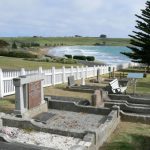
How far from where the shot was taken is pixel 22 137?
8.11m

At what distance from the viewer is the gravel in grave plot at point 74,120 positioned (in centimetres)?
985

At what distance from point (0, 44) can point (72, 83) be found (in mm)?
36235

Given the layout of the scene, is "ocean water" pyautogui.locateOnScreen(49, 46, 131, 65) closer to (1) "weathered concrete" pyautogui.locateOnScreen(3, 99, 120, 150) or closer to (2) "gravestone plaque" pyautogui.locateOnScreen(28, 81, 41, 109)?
(1) "weathered concrete" pyautogui.locateOnScreen(3, 99, 120, 150)

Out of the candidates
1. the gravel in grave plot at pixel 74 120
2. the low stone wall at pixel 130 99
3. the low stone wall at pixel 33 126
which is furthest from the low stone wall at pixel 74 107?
the low stone wall at pixel 33 126

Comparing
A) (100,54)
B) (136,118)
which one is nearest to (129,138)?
(136,118)

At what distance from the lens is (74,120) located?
1070 centimetres

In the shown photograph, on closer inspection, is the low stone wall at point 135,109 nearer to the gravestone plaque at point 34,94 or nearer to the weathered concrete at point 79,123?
the weathered concrete at point 79,123

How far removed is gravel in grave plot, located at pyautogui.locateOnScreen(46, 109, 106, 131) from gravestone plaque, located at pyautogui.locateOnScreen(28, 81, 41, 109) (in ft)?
2.70

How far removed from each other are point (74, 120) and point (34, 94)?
5.60ft

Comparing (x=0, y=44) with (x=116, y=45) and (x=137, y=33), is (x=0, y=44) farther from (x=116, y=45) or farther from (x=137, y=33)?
(x=116, y=45)

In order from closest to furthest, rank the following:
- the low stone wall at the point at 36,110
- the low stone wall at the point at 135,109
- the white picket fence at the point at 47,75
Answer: the low stone wall at the point at 36,110 < the low stone wall at the point at 135,109 < the white picket fence at the point at 47,75

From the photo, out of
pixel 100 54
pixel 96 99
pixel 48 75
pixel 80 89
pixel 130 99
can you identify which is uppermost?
pixel 100 54

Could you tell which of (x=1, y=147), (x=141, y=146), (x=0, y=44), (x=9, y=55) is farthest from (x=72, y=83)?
(x=0, y=44)

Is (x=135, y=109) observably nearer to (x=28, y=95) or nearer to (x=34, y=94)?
(x=34, y=94)
